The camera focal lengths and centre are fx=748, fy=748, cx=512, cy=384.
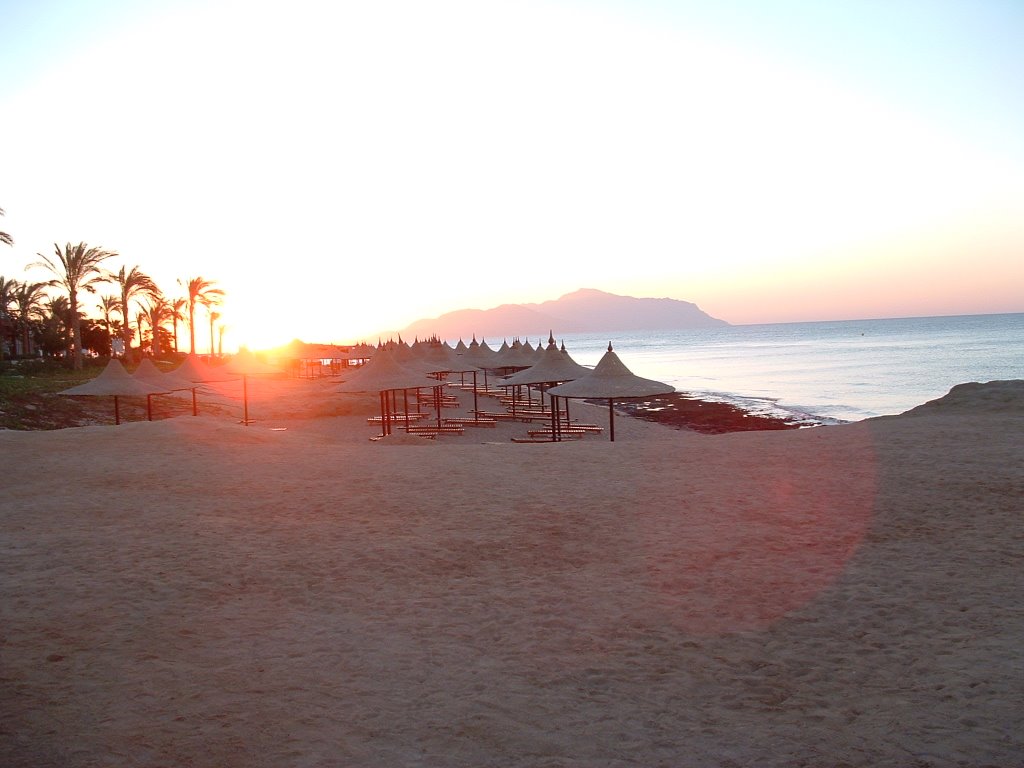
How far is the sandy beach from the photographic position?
427 centimetres

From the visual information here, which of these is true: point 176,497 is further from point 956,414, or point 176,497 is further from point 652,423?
point 652,423

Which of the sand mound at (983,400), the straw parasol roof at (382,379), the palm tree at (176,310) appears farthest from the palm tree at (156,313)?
the sand mound at (983,400)


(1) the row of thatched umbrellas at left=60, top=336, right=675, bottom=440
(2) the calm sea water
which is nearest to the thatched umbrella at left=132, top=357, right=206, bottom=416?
(1) the row of thatched umbrellas at left=60, top=336, right=675, bottom=440

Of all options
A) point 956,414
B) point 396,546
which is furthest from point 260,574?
point 956,414

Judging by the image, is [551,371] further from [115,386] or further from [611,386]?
[115,386]

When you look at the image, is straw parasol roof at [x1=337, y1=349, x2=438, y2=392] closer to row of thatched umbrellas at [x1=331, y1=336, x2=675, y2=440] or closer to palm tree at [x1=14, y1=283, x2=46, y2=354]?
row of thatched umbrellas at [x1=331, y1=336, x2=675, y2=440]

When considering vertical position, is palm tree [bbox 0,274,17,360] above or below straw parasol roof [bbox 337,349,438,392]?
above

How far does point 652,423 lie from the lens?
26812 mm

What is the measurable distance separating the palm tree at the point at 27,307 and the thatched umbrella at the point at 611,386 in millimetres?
35463

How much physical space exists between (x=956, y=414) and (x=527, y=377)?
1027 centimetres

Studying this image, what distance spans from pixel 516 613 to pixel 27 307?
4601 cm

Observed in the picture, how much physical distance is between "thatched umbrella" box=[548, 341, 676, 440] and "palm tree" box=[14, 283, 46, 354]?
35463 millimetres

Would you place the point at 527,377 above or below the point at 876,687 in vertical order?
above

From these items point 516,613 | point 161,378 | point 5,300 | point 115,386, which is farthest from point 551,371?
point 5,300
